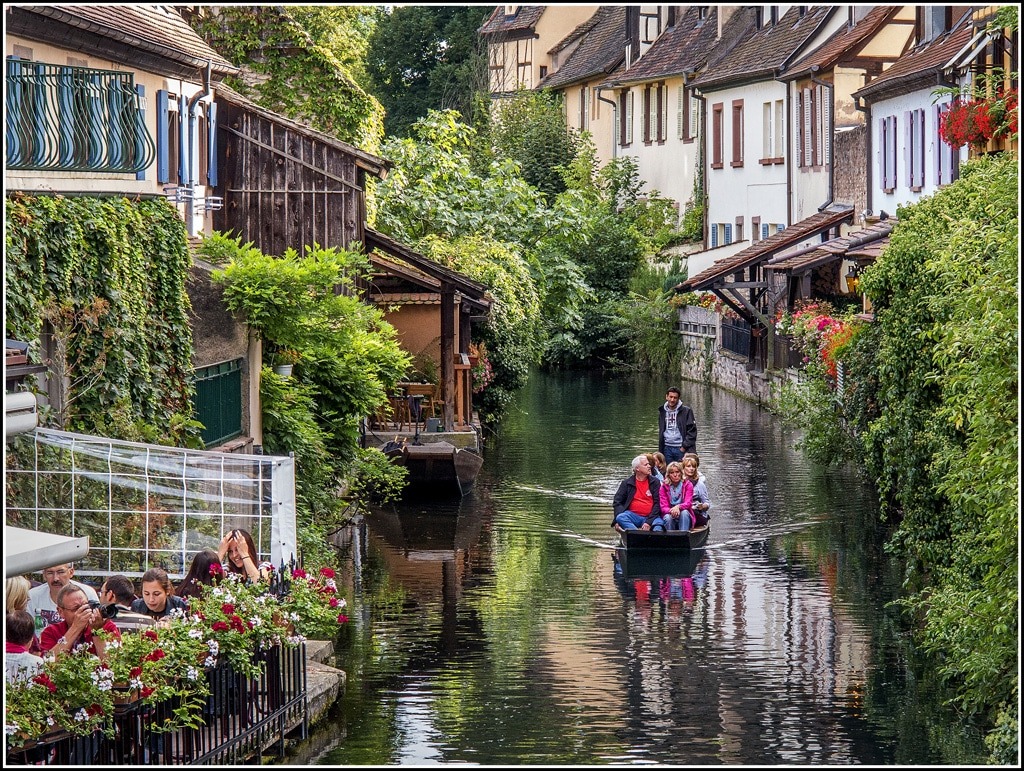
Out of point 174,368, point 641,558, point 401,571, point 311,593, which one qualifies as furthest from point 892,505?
point 311,593

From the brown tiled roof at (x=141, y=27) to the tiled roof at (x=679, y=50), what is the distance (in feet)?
110

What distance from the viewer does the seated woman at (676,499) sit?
21.4 m

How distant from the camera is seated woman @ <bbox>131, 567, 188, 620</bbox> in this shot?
12289mm

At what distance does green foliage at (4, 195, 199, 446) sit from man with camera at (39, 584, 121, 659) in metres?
2.74

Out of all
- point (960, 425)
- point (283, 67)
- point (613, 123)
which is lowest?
point (960, 425)

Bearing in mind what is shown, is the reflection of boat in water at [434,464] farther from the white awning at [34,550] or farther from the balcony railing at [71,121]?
the white awning at [34,550]

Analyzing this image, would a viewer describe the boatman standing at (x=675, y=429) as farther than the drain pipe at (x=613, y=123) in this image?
No

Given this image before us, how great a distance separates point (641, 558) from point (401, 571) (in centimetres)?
303

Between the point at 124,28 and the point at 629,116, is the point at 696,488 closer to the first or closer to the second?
the point at 124,28

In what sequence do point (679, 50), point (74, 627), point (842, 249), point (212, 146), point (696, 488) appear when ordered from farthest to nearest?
point (679, 50) → point (842, 249) → point (212, 146) → point (696, 488) → point (74, 627)

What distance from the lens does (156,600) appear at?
12297 millimetres

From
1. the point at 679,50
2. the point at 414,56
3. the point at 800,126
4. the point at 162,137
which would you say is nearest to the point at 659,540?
the point at 162,137

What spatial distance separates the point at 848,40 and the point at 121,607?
32.0 metres

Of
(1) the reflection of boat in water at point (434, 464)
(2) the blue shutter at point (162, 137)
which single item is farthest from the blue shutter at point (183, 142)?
(1) the reflection of boat in water at point (434, 464)
